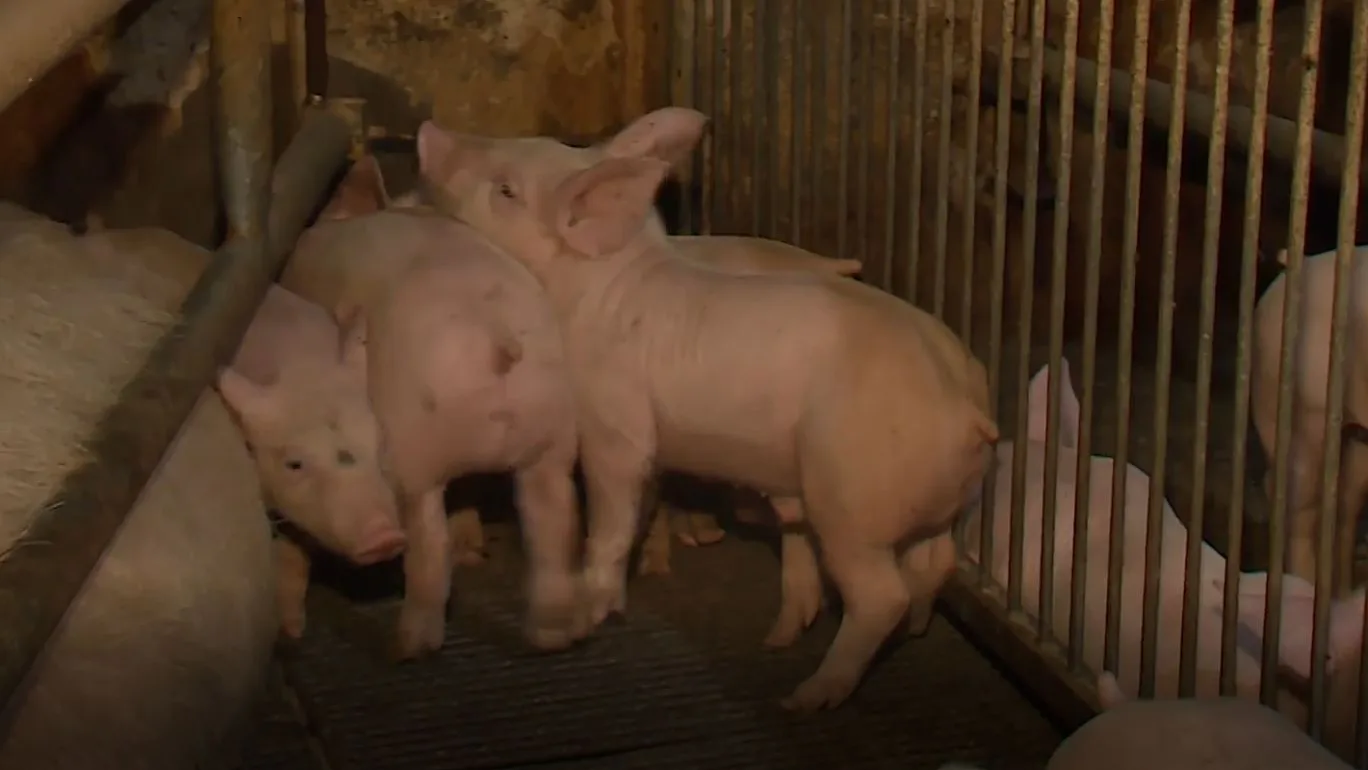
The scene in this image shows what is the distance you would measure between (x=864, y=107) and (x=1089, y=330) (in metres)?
0.62

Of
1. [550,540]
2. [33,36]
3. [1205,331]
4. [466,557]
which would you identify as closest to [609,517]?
[550,540]

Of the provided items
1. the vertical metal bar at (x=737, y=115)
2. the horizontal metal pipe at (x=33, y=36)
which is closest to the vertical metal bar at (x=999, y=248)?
the vertical metal bar at (x=737, y=115)

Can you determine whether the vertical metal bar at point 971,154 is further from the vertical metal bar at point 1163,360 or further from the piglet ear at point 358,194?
the piglet ear at point 358,194

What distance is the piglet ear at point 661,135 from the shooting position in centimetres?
265

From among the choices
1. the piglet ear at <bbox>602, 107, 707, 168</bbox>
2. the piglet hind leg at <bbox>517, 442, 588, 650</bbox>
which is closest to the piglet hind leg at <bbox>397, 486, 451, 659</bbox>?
the piglet hind leg at <bbox>517, 442, 588, 650</bbox>

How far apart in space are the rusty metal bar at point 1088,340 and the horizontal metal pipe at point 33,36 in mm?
1092

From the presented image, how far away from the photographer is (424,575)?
7.68 ft

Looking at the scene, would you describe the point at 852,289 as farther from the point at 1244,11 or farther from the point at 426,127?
the point at 1244,11

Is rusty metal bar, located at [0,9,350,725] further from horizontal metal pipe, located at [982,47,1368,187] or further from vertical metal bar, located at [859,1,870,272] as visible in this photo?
horizontal metal pipe, located at [982,47,1368,187]

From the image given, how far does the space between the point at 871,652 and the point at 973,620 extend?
8.9 inches

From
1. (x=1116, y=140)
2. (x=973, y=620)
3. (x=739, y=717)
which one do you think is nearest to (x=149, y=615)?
Answer: (x=739, y=717)

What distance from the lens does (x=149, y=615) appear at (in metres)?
1.65

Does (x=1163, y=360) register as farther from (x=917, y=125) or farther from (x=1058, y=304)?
(x=917, y=125)

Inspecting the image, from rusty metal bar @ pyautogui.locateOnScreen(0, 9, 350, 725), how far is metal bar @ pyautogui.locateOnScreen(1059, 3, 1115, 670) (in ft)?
2.99
